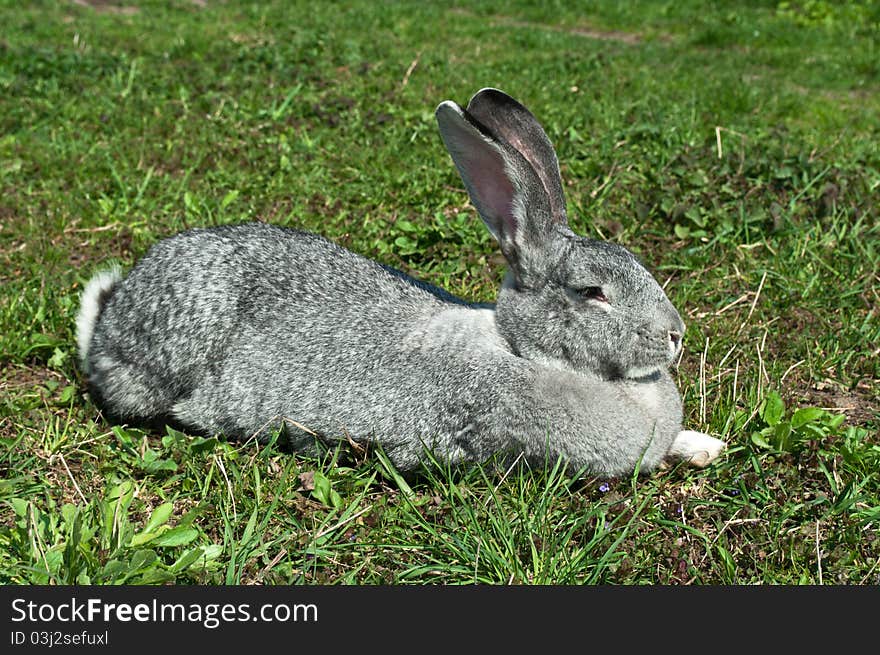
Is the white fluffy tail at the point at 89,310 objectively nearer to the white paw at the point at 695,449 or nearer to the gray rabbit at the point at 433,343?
the gray rabbit at the point at 433,343

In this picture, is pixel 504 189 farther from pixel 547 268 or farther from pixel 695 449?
pixel 695 449

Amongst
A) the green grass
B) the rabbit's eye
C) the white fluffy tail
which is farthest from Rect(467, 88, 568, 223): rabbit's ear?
the white fluffy tail

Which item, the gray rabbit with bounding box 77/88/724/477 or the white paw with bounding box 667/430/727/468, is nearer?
the gray rabbit with bounding box 77/88/724/477

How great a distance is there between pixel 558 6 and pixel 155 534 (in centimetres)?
1173

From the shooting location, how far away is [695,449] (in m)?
3.92

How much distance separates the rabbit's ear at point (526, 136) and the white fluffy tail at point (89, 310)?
85.0 inches

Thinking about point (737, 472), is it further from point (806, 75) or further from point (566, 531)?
point (806, 75)

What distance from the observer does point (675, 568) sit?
3.39 m

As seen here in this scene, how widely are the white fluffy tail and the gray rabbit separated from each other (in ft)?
0.26

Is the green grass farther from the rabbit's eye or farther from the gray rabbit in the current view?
the rabbit's eye

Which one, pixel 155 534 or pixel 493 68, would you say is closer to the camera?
pixel 155 534

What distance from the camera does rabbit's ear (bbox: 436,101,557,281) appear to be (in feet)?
12.2

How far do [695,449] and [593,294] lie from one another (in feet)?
2.64

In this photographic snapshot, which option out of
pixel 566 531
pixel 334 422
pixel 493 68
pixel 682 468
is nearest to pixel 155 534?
pixel 334 422
